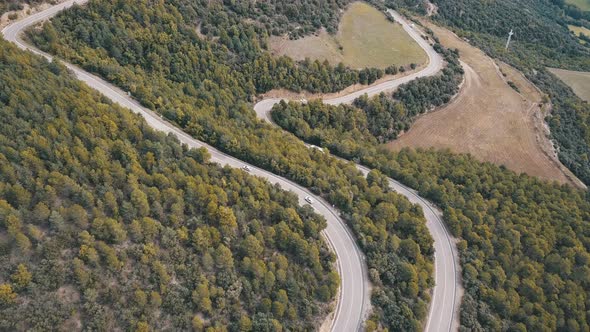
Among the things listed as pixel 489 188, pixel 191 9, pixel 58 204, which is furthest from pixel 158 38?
pixel 489 188

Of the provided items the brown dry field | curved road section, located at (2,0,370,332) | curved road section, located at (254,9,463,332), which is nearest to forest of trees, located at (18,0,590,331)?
curved road section, located at (2,0,370,332)

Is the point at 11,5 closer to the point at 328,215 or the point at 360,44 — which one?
the point at 328,215

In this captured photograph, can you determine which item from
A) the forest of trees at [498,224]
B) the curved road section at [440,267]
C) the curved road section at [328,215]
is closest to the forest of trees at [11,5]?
the curved road section at [328,215]

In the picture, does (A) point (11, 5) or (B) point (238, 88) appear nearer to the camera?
(A) point (11, 5)

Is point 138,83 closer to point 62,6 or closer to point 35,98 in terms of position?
point 35,98

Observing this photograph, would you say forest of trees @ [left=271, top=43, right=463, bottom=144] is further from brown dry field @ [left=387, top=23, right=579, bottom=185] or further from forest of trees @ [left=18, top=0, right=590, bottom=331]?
brown dry field @ [left=387, top=23, right=579, bottom=185]

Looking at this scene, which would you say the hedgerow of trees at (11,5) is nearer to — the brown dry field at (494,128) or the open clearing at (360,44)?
the open clearing at (360,44)

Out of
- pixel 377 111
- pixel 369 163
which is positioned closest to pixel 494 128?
pixel 377 111
